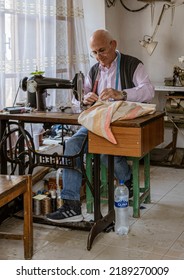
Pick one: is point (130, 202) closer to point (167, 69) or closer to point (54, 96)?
point (54, 96)

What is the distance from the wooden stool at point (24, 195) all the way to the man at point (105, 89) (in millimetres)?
438

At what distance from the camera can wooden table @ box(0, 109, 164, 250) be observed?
264 cm

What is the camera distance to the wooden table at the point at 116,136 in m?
2.64

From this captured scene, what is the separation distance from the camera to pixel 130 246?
109 inches

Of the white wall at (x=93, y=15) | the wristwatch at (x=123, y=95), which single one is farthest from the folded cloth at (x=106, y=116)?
the white wall at (x=93, y=15)

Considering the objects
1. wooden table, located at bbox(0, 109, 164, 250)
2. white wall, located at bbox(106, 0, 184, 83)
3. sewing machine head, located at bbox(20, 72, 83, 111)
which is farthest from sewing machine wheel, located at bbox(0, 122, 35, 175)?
white wall, located at bbox(106, 0, 184, 83)

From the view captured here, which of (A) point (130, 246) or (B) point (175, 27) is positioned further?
(B) point (175, 27)

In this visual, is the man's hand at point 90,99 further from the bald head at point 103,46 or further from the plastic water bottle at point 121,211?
the plastic water bottle at point 121,211

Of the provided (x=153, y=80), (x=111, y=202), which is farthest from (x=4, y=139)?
(x=153, y=80)

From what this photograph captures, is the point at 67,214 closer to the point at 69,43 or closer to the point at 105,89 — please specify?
the point at 105,89

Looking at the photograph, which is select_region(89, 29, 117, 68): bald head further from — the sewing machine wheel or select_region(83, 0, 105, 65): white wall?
select_region(83, 0, 105, 65): white wall

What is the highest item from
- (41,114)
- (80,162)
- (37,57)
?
(37,57)

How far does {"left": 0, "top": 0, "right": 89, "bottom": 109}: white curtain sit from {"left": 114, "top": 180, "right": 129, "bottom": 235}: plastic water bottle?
1039mm

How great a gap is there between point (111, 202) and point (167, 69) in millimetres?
2446
